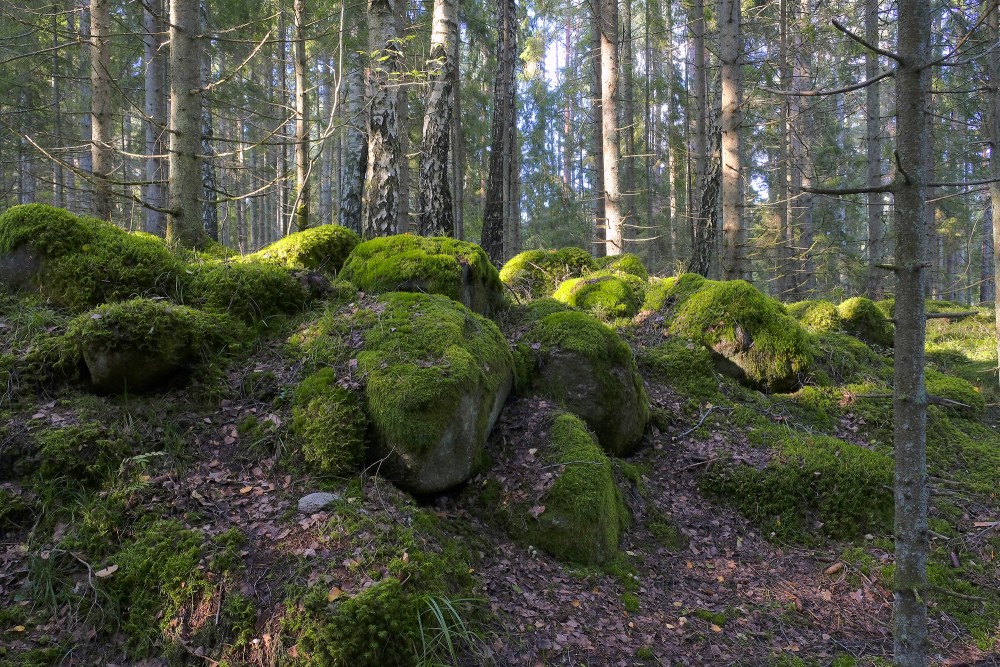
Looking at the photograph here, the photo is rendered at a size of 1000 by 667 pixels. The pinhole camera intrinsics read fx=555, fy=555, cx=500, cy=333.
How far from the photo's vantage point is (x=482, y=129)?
18.2 m

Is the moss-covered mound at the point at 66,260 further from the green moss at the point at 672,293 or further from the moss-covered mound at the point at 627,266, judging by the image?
the moss-covered mound at the point at 627,266

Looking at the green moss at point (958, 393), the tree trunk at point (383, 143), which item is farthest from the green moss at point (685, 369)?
the tree trunk at point (383, 143)

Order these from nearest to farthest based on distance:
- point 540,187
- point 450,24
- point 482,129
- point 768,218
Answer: point 450,24 < point 482,129 < point 768,218 < point 540,187

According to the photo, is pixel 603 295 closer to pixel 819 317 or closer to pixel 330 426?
pixel 819 317

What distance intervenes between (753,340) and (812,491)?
233 centimetres

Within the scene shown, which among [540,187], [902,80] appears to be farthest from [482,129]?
[902,80]

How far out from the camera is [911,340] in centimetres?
283

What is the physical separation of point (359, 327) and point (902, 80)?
159 inches

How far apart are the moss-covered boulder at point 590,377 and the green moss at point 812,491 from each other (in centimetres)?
99

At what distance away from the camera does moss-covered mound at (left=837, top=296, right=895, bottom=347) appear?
883 cm

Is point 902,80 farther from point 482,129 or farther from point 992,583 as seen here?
point 482,129

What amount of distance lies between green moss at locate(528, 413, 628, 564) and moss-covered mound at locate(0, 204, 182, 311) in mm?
3895

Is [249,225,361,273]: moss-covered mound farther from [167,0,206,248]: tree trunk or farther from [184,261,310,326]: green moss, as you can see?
[167,0,206,248]: tree trunk

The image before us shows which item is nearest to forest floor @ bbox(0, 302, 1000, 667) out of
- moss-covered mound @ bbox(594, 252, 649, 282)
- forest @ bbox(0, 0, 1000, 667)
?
forest @ bbox(0, 0, 1000, 667)
